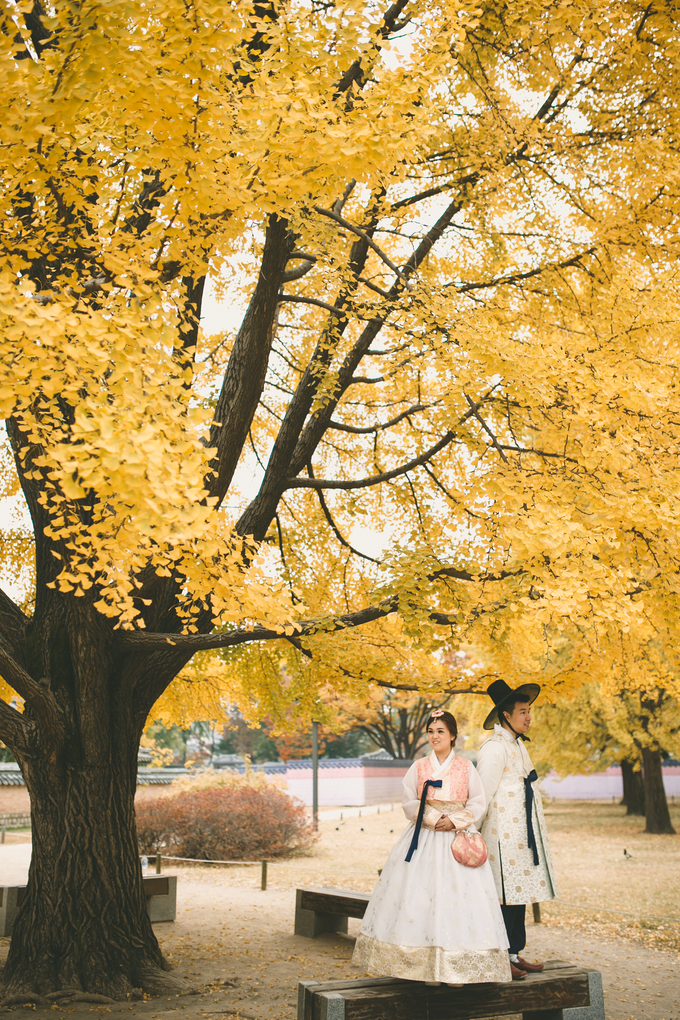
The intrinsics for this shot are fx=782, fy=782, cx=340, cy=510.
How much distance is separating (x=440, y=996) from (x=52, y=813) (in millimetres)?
3348

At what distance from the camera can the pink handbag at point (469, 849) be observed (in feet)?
13.1

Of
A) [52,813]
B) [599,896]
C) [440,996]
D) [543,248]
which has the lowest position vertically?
[599,896]

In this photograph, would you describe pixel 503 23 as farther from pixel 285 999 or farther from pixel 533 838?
pixel 285 999

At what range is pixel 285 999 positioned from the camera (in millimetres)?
5770

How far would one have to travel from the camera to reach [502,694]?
4.86 meters

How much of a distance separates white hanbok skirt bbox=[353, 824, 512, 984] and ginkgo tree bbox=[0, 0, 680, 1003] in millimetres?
1494

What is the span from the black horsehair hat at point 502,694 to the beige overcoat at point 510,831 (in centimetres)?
21

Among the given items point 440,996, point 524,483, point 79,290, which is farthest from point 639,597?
point 79,290

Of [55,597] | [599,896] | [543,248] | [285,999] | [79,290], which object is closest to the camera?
[79,290]

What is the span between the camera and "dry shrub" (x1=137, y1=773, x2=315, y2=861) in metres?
15.6

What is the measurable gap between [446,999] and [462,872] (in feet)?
2.38

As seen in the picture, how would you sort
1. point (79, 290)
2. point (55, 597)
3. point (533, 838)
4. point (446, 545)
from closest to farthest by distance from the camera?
point (79, 290) → point (533, 838) → point (55, 597) → point (446, 545)

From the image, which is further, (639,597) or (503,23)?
(503,23)

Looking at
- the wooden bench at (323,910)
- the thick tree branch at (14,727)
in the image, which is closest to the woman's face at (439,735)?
the thick tree branch at (14,727)
